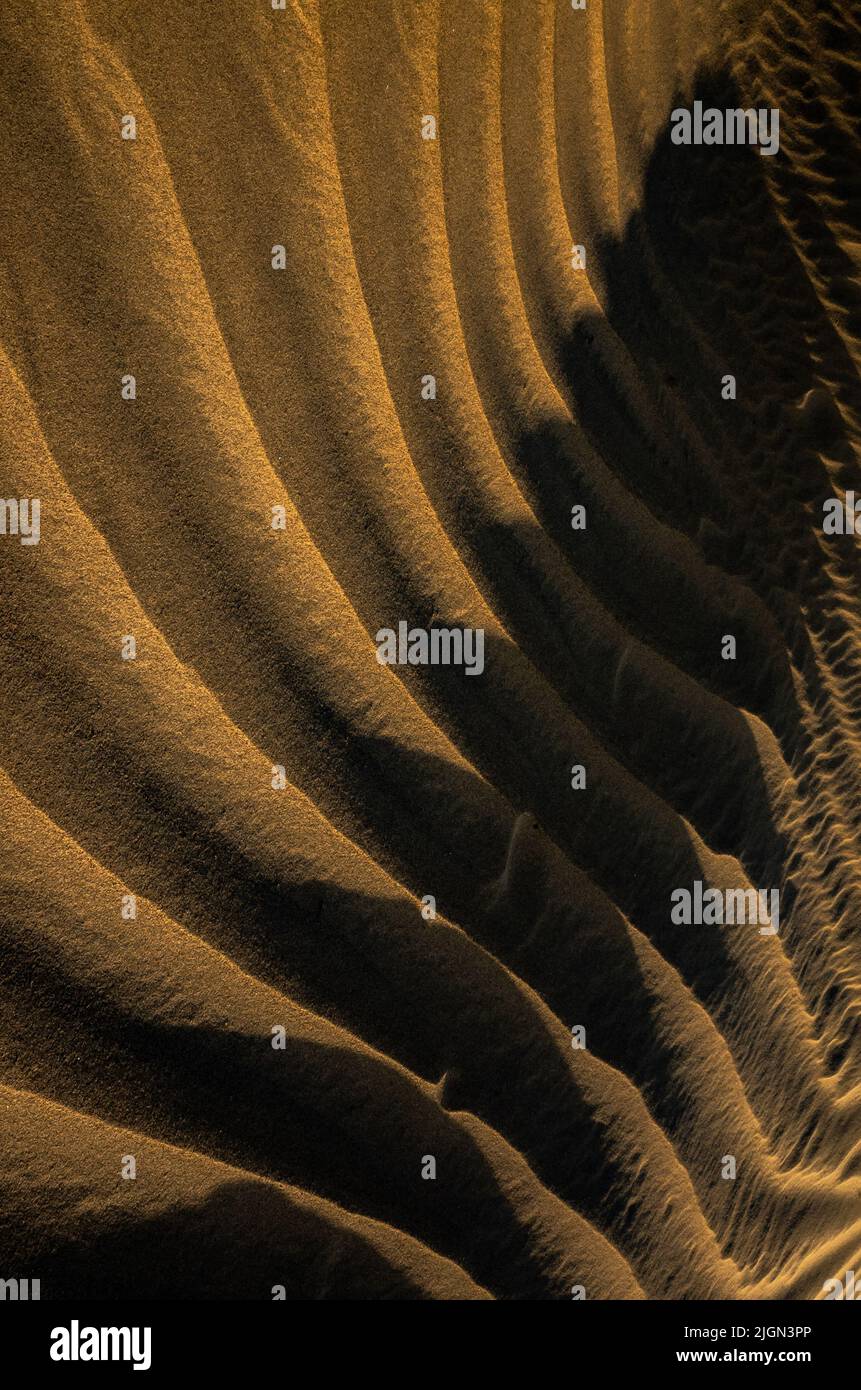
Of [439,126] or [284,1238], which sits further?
[439,126]

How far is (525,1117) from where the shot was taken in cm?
239

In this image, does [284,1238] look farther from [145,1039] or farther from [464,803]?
[464,803]

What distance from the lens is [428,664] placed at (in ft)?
8.07

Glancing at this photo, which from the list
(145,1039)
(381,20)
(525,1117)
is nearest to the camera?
(145,1039)

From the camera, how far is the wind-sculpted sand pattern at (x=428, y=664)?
2250 millimetres

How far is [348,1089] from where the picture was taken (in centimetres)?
231

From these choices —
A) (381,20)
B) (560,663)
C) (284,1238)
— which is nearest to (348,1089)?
(284,1238)

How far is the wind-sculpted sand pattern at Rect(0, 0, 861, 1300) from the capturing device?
225cm

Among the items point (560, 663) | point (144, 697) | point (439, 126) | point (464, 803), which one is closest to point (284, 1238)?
point (464, 803)

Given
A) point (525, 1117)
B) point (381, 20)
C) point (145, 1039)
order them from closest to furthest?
point (145, 1039) < point (525, 1117) < point (381, 20)
